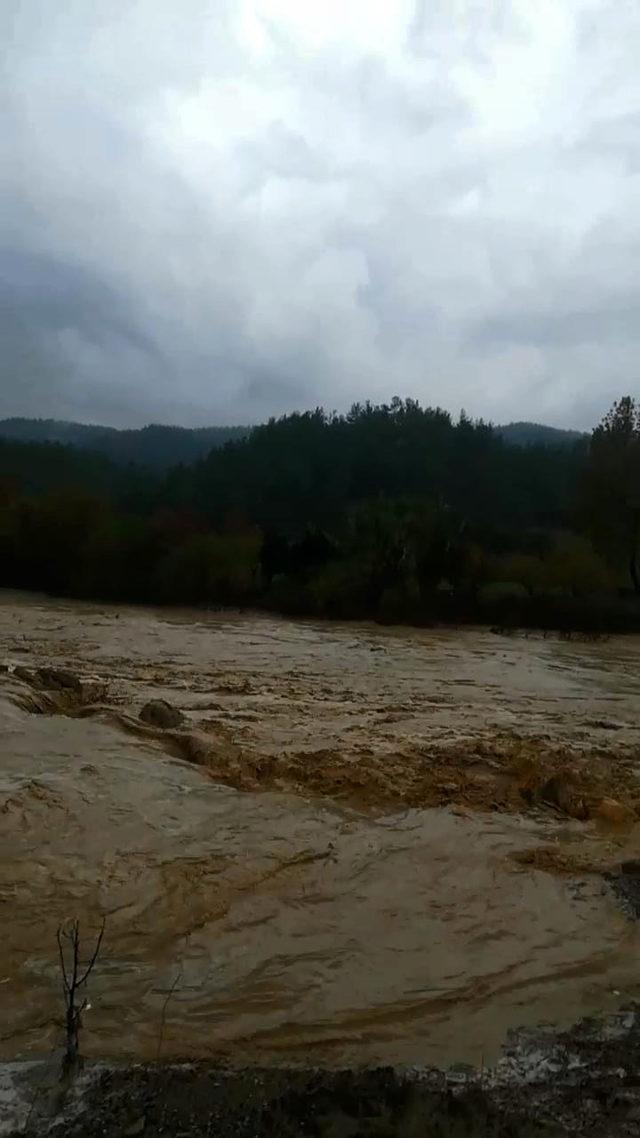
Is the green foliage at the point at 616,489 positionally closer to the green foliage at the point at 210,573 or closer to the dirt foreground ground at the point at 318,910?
the green foliage at the point at 210,573

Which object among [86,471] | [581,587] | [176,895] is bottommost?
[176,895]

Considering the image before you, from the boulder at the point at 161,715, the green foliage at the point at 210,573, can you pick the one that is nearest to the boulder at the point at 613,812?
the boulder at the point at 161,715

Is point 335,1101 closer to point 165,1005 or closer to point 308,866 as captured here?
point 165,1005

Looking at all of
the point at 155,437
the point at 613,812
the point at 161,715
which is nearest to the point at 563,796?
the point at 613,812

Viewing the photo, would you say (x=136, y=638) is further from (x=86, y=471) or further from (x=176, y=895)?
(x=86, y=471)

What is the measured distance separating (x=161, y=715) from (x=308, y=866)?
483cm

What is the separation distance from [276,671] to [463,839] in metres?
9.75

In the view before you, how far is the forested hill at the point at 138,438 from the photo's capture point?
387 feet

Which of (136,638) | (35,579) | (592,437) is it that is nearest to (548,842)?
(136,638)

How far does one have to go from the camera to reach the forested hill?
11788 centimetres

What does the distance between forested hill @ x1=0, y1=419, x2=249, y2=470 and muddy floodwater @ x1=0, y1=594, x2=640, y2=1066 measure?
3822 inches

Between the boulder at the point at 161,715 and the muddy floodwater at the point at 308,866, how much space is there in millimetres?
200

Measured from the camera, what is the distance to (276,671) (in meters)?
17.4

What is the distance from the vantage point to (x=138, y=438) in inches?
5217
